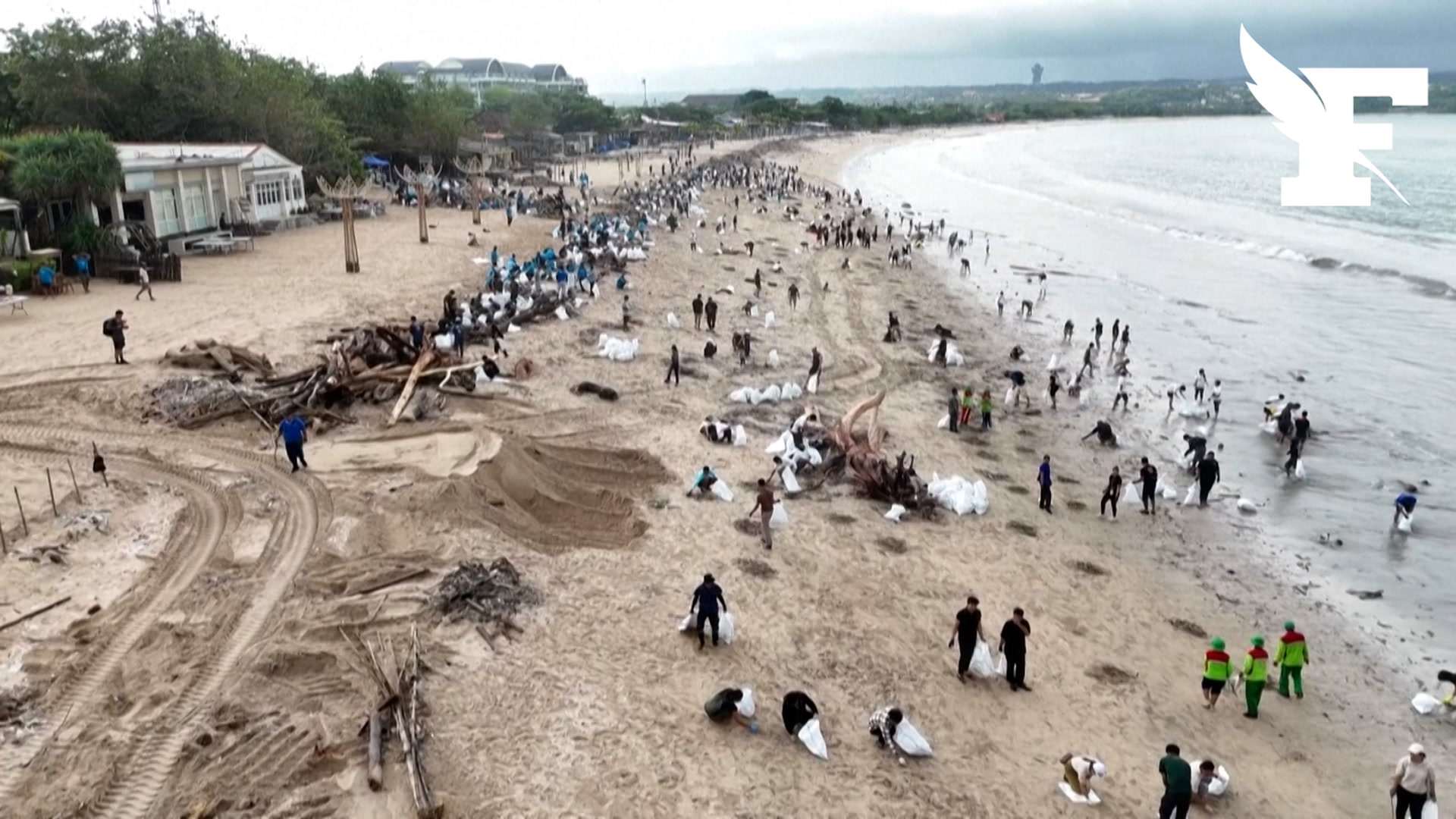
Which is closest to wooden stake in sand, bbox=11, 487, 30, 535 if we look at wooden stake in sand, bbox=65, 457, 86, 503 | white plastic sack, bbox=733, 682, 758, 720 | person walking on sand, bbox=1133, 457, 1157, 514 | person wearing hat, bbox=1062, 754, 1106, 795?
wooden stake in sand, bbox=65, 457, 86, 503

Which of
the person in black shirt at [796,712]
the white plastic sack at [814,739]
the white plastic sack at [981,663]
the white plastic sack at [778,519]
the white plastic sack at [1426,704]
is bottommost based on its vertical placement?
the white plastic sack at [1426,704]

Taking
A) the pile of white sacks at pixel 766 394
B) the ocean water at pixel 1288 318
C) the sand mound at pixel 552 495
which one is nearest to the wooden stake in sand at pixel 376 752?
the sand mound at pixel 552 495

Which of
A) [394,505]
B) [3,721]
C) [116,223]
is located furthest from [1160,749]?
[116,223]

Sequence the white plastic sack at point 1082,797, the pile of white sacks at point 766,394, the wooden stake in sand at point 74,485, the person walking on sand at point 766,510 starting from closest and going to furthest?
the white plastic sack at point 1082,797 → the wooden stake in sand at point 74,485 → the person walking on sand at point 766,510 → the pile of white sacks at point 766,394

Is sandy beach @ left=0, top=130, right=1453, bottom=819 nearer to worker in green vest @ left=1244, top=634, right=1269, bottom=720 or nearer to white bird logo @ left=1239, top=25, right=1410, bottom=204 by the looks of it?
worker in green vest @ left=1244, top=634, right=1269, bottom=720

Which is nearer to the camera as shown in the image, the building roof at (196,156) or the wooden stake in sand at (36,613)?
the wooden stake in sand at (36,613)

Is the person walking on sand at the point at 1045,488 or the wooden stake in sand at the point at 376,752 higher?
the wooden stake in sand at the point at 376,752

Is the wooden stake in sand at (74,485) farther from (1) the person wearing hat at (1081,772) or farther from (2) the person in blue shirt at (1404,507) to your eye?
(2) the person in blue shirt at (1404,507)
